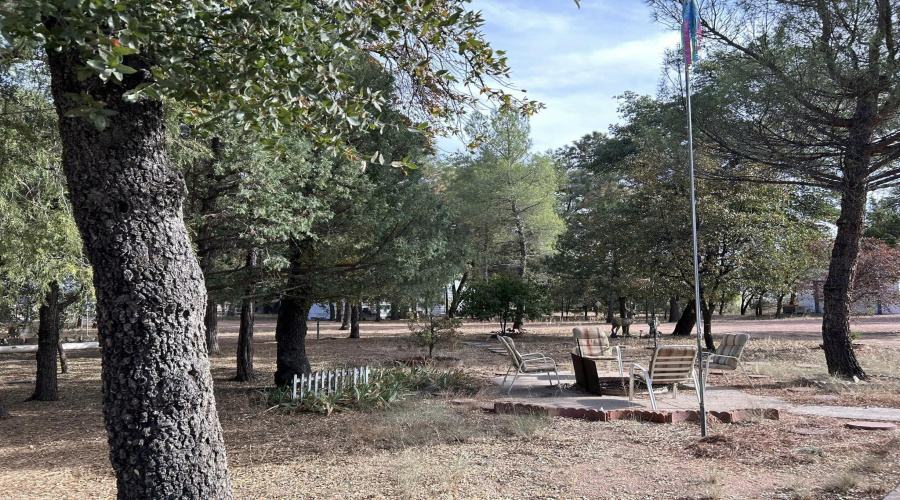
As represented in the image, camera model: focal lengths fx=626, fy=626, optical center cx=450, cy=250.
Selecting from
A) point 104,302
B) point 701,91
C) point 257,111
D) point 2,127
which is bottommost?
point 104,302

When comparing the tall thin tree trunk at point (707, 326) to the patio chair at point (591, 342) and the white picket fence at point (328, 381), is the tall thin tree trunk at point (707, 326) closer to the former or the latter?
the patio chair at point (591, 342)

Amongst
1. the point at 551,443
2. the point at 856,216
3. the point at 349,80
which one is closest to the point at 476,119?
the point at 349,80

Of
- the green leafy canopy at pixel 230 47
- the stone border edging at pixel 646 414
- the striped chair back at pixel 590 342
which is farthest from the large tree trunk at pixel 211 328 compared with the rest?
the green leafy canopy at pixel 230 47

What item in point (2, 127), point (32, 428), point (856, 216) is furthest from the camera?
point (856, 216)

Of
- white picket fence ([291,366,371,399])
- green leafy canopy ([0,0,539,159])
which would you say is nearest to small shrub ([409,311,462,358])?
white picket fence ([291,366,371,399])

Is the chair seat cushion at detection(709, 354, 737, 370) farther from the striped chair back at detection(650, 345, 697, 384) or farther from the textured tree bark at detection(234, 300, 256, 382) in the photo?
the textured tree bark at detection(234, 300, 256, 382)

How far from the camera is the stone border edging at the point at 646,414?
23.2 feet

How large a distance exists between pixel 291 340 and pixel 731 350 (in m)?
7.46

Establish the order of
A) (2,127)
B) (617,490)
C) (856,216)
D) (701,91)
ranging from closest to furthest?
(617,490)
(2,127)
(856,216)
(701,91)

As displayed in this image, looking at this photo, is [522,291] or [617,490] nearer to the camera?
[617,490]

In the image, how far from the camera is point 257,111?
12.4ft

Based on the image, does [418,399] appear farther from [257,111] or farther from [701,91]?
[701,91]

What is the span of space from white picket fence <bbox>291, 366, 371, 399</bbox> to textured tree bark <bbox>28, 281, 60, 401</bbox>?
465cm

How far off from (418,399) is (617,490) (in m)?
5.13
